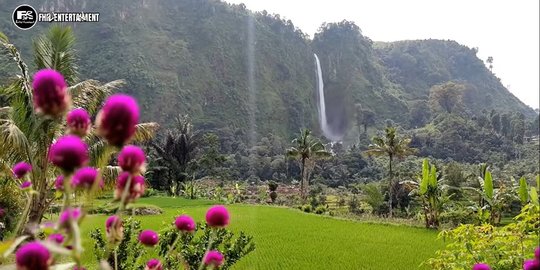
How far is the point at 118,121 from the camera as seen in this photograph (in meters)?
0.84

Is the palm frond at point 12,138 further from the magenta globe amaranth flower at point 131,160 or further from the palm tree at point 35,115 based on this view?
the magenta globe amaranth flower at point 131,160

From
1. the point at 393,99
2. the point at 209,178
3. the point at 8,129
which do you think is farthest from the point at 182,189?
the point at 393,99

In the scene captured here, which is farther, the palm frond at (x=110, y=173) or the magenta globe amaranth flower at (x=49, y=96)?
the palm frond at (x=110, y=173)

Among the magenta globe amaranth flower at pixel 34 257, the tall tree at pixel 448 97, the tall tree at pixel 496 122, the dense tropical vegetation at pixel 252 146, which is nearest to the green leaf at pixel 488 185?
the dense tropical vegetation at pixel 252 146

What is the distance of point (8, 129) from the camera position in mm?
6527

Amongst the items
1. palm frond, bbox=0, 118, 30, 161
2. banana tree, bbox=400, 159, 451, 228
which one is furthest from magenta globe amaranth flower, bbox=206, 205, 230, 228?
banana tree, bbox=400, 159, 451, 228

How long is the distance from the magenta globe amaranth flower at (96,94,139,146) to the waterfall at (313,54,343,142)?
86682 millimetres

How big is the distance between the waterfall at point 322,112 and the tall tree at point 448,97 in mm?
19336

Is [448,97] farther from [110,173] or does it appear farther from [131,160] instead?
[131,160]

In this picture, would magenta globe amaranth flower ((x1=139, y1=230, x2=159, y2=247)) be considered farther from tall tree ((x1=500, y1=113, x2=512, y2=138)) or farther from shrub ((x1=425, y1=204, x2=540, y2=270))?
tall tree ((x1=500, y1=113, x2=512, y2=138))

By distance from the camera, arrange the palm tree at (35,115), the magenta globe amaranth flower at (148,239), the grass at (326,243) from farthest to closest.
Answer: the grass at (326,243)
the palm tree at (35,115)
the magenta globe amaranth flower at (148,239)

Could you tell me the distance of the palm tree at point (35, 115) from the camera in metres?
6.69

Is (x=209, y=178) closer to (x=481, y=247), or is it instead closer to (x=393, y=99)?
(x=481, y=247)

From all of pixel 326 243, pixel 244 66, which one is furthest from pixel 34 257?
pixel 244 66
